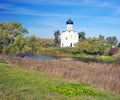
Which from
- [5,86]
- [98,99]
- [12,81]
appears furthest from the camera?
[12,81]

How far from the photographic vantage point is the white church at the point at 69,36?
4432 inches

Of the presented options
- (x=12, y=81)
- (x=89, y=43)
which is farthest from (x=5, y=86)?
(x=89, y=43)

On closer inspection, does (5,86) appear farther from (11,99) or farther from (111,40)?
(111,40)

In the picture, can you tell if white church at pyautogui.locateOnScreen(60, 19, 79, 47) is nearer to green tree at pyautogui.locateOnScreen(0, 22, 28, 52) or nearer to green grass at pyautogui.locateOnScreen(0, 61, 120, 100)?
green tree at pyautogui.locateOnScreen(0, 22, 28, 52)

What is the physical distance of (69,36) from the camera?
368 ft

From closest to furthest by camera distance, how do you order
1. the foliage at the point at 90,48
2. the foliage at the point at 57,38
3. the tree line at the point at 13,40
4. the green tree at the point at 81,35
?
the tree line at the point at 13,40 < the foliage at the point at 90,48 < the foliage at the point at 57,38 < the green tree at the point at 81,35

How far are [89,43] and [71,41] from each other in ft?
66.3

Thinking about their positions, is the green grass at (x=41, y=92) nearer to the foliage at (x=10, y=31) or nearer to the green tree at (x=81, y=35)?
the foliage at (x=10, y=31)

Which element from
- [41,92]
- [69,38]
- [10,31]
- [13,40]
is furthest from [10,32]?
[69,38]

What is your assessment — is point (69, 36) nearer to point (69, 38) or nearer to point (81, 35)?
point (69, 38)

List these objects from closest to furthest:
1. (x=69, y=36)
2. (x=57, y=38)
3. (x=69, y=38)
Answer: (x=69, y=36) < (x=69, y=38) < (x=57, y=38)

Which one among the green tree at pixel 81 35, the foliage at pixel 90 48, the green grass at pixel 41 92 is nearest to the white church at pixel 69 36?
the green tree at pixel 81 35

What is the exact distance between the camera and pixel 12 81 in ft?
40.0

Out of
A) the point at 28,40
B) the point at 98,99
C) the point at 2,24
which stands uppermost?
the point at 2,24
